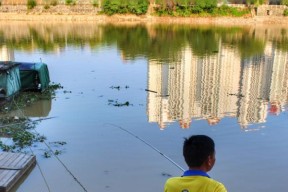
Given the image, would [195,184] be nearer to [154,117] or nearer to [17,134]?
[17,134]

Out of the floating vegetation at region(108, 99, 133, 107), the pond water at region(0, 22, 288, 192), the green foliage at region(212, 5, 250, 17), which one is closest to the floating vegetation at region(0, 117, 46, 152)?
the pond water at region(0, 22, 288, 192)

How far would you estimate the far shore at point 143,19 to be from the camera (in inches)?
1877

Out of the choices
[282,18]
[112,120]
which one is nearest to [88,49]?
[112,120]

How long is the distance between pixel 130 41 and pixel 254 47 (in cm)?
968

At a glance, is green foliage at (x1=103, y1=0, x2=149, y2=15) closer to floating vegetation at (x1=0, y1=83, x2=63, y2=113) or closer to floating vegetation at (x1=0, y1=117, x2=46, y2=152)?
floating vegetation at (x1=0, y1=83, x2=63, y2=113)

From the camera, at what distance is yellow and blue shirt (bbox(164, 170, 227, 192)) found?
1995mm

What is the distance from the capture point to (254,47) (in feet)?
88.7

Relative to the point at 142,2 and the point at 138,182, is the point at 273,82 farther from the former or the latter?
the point at 142,2

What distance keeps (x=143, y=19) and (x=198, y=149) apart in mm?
49270

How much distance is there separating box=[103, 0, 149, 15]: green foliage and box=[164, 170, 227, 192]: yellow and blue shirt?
48.4 metres

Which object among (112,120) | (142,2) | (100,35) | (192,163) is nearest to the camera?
(192,163)

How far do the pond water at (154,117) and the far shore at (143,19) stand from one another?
2627 centimetres

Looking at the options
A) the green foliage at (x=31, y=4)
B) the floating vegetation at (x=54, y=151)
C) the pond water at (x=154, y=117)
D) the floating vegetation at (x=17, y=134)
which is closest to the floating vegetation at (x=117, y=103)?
the pond water at (x=154, y=117)

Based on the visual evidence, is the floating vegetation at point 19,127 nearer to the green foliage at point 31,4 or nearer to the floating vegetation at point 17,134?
the floating vegetation at point 17,134
